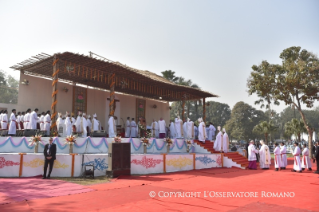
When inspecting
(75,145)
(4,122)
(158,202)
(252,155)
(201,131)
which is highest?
(4,122)

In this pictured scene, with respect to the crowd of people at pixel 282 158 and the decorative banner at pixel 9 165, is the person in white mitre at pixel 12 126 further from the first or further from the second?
the crowd of people at pixel 282 158

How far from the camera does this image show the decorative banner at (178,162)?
12.6 meters

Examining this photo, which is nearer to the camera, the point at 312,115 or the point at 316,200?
the point at 316,200

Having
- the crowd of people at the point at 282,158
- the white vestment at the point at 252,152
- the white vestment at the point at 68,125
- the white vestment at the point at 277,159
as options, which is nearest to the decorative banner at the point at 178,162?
the white vestment at the point at 252,152

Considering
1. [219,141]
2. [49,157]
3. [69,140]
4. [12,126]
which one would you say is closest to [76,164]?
[49,157]

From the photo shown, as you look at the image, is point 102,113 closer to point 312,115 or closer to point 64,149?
point 64,149

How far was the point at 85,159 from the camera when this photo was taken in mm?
10453

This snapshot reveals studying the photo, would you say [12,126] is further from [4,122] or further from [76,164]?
[76,164]

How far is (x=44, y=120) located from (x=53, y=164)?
4.17 metres

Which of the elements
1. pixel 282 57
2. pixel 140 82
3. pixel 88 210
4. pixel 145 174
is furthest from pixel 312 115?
pixel 88 210

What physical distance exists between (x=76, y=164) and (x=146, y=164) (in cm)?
325

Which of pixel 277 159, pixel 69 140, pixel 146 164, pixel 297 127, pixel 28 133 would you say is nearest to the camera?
pixel 69 140

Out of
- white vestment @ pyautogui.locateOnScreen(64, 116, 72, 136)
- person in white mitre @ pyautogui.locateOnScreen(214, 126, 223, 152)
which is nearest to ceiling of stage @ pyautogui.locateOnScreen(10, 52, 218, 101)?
white vestment @ pyautogui.locateOnScreen(64, 116, 72, 136)

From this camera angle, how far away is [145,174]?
38.2 feet
